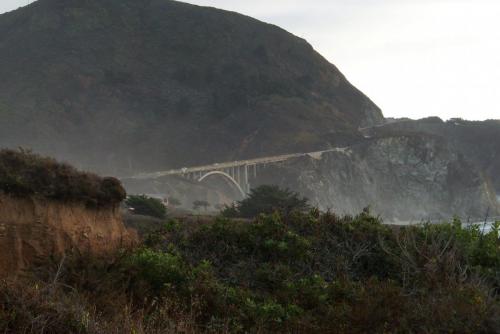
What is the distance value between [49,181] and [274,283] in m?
6.52

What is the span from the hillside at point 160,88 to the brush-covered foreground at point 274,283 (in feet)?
290

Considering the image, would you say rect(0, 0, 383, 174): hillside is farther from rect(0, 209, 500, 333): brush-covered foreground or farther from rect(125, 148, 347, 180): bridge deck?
rect(0, 209, 500, 333): brush-covered foreground

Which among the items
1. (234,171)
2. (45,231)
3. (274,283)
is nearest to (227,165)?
(234,171)

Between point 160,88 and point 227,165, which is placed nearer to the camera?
point 227,165

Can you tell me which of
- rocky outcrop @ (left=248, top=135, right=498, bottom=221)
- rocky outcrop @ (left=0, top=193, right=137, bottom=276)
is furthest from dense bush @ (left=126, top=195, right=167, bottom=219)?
rocky outcrop @ (left=248, top=135, right=498, bottom=221)

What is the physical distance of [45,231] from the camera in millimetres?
14180

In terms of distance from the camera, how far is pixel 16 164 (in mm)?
14758

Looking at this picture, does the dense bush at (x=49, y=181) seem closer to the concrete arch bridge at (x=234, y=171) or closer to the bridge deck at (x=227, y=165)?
the concrete arch bridge at (x=234, y=171)

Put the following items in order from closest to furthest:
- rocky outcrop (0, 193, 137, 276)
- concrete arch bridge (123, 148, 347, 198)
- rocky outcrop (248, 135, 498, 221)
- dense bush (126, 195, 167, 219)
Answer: rocky outcrop (0, 193, 137, 276) < dense bush (126, 195, 167, 219) < concrete arch bridge (123, 148, 347, 198) < rocky outcrop (248, 135, 498, 221)

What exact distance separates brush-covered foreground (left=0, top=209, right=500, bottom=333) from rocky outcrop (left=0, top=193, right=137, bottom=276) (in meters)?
1.27

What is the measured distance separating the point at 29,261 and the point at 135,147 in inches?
3960

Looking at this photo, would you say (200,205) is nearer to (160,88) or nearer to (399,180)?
(399,180)

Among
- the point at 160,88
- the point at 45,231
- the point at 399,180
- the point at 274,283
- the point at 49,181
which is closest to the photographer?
the point at 274,283

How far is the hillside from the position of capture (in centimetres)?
10906
